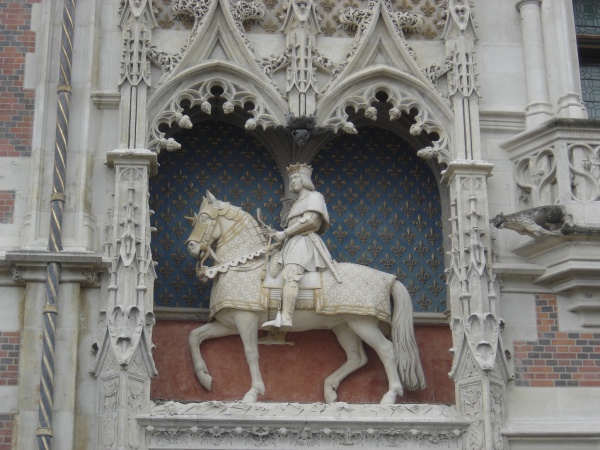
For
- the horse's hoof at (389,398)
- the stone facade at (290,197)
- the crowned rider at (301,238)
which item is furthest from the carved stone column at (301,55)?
the horse's hoof at (389,398)

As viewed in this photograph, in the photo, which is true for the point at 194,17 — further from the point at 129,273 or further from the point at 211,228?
the point at 129,273

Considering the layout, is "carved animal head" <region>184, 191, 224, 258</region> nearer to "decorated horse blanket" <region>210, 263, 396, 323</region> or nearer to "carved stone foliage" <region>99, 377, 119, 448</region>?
"decorated horse blanket" <region>210, 263, 396, 323</region>

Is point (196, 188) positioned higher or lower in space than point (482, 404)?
higher

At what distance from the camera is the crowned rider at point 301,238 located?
1321 cm

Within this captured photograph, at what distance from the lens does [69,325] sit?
12.8m

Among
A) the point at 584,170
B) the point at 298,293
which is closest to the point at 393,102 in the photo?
the point at 584,170

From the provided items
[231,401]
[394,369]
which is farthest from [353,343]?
[231,401]

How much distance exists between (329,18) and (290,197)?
1966 mm

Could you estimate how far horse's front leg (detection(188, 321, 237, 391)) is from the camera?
1334 centimetres

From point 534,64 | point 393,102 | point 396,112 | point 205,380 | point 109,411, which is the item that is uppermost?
point 534,64

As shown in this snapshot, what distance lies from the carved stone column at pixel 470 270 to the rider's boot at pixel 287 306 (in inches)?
61.1

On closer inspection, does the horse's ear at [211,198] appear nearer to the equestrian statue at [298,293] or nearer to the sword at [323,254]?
the equestrian statue at [298,293]

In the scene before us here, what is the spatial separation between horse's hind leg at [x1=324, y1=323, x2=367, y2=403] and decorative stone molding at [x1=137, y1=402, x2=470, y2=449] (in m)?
0.60

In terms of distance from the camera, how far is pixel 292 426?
12.6 m
